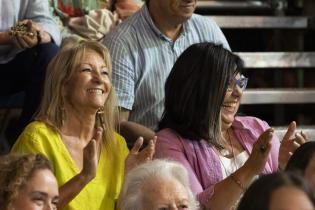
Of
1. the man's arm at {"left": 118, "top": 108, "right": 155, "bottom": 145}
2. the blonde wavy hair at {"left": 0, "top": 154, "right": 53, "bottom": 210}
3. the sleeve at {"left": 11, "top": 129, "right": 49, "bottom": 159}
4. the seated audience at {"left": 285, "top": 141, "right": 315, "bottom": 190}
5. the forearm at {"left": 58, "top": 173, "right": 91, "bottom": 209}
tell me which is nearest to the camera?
the blonde wavy hair at {"left": 0, "top": 154, "right": 53, "bottom": 210}

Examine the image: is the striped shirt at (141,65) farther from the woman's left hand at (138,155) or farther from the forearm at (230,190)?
the forearm at (230,190)

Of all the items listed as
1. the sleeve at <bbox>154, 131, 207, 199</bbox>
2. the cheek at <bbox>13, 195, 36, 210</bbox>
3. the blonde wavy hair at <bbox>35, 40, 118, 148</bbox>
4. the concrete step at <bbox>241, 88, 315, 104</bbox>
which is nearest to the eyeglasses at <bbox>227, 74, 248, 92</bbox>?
the sleeve at <bbox>154, 131, 207, 199</bbox>

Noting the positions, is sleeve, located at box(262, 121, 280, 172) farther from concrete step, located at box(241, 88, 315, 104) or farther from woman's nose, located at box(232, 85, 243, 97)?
concrete step, located at box(241, 88, 315, 104)

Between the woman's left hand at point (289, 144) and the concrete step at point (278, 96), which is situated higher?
the woman's left hand at point (289, 144)

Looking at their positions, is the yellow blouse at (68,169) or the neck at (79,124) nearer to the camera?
the yellow blouse at (68,169)

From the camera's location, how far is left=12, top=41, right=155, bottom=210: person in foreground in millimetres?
4141

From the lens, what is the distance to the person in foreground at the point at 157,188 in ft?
12.1

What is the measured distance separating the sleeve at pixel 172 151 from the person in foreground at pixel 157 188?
0.40 metres

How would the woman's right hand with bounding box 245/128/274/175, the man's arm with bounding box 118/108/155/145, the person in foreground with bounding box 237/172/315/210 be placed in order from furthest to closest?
1. the man's arm with bounding box 118/108/155/145
2. the woman's right hand with bounding box 245/128/274/175
3. the person in foreground with bounding box 237/172/315/210

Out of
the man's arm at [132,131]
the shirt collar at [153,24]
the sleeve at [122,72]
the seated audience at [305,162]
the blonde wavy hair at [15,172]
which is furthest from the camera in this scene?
the shirt collar at [153,24]

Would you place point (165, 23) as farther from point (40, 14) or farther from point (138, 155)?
point (138, 155)

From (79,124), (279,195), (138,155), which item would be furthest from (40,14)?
(279,195)

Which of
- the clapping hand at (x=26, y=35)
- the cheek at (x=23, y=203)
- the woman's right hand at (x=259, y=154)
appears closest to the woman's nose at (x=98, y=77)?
the clapping hand at (x=26, y=35)

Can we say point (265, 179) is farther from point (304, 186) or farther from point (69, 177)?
point (69, 177)
